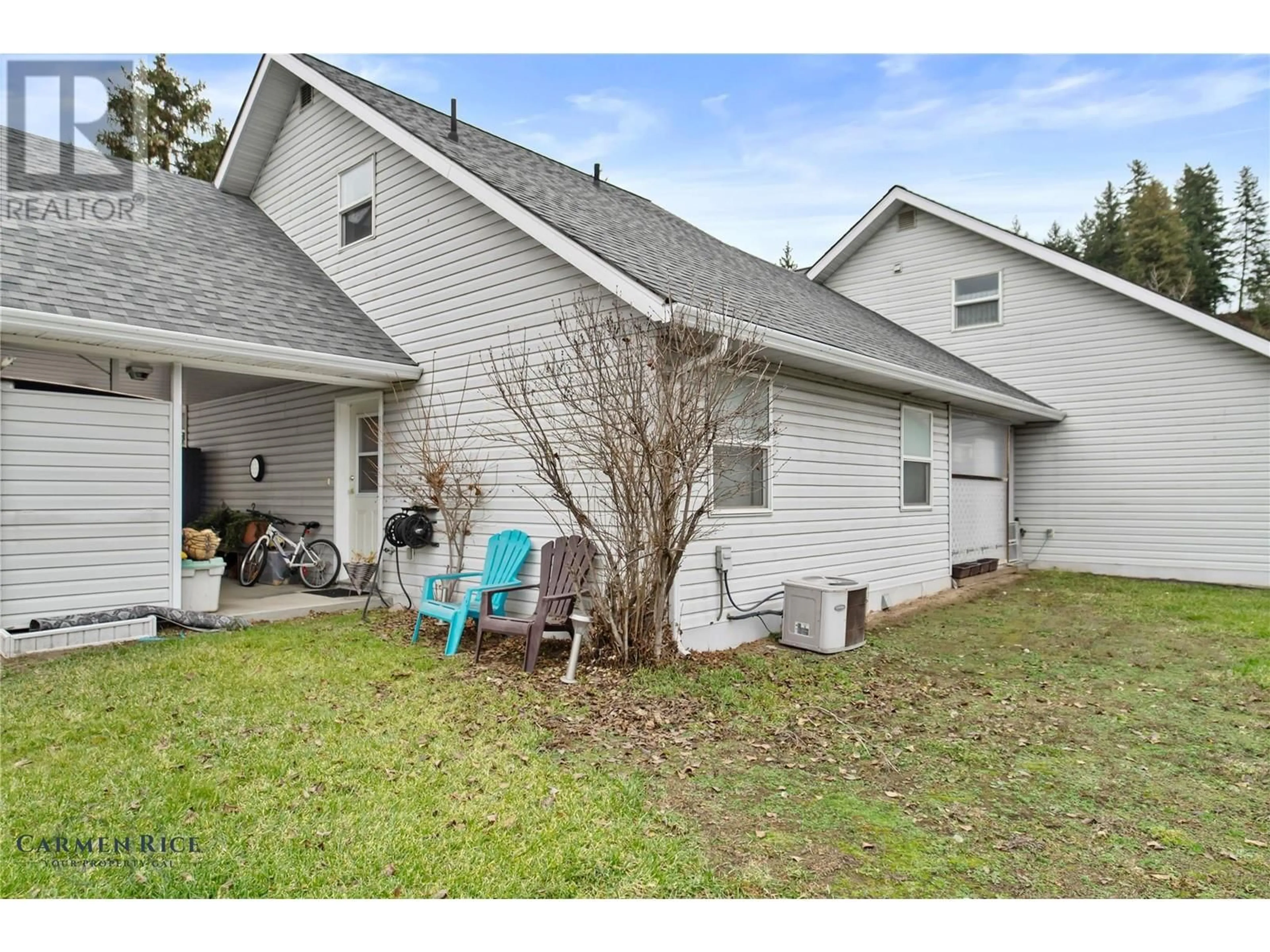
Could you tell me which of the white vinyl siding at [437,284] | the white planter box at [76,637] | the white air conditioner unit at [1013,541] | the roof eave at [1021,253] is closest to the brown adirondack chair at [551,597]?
the white vinyl siding at [437,284]

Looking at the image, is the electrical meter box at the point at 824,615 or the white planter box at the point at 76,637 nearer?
the white planter box at the point at 76,637

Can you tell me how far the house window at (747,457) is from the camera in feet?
19.7

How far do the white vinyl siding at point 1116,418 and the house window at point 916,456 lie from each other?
378 cm

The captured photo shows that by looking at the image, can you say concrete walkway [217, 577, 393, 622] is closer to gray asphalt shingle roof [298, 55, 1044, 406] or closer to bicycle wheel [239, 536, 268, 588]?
bicycle wheel [239, 536, 268, 588]

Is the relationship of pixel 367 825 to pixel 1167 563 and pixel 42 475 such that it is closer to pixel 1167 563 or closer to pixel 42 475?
pixel 42 475

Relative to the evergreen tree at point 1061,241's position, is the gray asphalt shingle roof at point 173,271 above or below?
below

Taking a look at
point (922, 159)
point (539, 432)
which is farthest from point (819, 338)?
point (922, 159)

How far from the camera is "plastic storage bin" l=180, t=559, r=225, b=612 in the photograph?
21.6 feet

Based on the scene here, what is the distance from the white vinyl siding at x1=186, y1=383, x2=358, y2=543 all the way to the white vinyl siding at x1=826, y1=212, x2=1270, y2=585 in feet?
32.7

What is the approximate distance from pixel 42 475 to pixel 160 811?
13.3 ft

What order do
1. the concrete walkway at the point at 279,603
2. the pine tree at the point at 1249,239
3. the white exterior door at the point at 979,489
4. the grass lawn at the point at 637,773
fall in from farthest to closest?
the pine tree at the point at 1249,239 → the white exterior door at the point at 979,489 → the concrete walkway at the point at 279,603 → the grass lawn at the point at 637,773

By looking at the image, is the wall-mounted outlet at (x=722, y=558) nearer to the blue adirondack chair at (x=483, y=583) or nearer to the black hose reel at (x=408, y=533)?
the blue adirondack chair at (x=483, y=583)

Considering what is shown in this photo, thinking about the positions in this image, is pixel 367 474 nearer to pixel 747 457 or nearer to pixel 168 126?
pixel 747 457

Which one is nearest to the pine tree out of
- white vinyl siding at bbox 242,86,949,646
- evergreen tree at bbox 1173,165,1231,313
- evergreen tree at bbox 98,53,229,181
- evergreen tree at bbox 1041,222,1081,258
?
evergreen tree at bbox 1173,165,1231,313
